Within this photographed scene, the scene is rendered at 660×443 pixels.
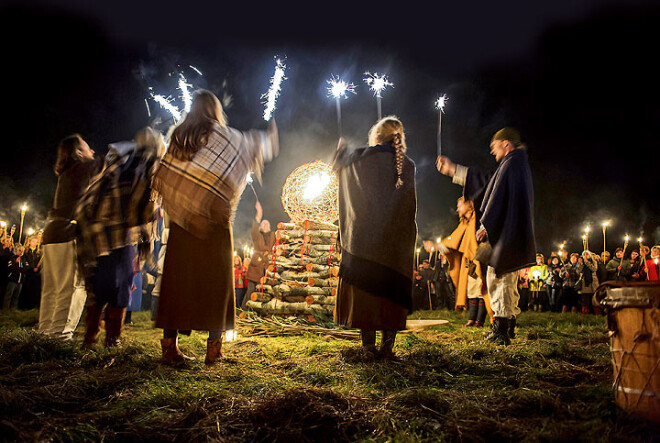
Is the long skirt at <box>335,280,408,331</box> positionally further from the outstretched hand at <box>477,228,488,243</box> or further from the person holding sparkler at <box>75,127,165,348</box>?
the person holding sparkler at <box>75,127,165,348</box>

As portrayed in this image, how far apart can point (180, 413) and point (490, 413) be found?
1625 millimetres

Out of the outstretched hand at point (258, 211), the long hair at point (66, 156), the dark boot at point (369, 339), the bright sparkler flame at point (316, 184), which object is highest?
the bright sparkler flame at point (316, 184)

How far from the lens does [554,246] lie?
2759cm

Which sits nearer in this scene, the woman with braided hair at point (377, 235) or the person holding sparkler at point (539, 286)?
the woman with braided hair at point (377, 235)

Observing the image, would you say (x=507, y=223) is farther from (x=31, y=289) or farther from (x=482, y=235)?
(x=31, y=289)

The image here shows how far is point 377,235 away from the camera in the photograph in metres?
4.00

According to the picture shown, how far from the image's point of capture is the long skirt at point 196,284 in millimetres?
3414

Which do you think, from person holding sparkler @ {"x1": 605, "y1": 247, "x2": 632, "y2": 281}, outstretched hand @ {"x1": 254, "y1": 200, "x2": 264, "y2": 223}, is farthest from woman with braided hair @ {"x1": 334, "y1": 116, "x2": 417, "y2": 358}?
person holding sparkler @ {"x1": 605, "y1": 247, "x2": 632, "y2": 281}

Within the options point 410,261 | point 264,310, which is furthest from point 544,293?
point 410,261

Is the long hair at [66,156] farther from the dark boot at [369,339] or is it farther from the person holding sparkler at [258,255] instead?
the person holding sparkler at [258,255]

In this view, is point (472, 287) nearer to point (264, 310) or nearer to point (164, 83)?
point (264, 310)

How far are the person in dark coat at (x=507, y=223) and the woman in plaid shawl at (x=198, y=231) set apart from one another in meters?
2.95

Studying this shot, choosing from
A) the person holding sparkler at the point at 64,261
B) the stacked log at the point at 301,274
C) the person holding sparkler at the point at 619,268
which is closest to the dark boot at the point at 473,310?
the stacked log at the point at 301,274

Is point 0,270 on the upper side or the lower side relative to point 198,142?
lower
